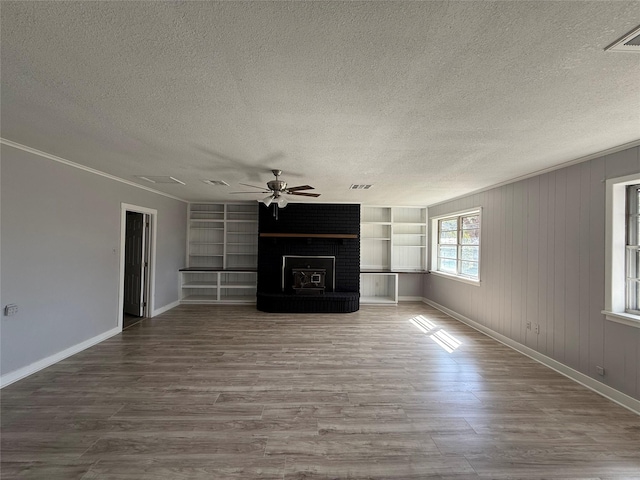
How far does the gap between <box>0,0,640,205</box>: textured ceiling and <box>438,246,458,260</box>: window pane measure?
313 centimetres

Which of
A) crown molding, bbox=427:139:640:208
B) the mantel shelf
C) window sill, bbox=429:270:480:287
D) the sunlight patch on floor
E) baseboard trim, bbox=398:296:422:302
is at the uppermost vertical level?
crown molding, bbox=427:139:640:208

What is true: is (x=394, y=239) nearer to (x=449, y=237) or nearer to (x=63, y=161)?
(x=449, y=237)

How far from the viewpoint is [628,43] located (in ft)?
4.10

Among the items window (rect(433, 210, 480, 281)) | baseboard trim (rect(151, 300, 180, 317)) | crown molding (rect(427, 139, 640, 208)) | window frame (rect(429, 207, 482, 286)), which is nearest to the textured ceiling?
crown molding (rect(427, 139, 640, 208))

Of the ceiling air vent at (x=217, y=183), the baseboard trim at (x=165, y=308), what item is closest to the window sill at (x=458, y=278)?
the ceiling air vent at (x=217, y=183)

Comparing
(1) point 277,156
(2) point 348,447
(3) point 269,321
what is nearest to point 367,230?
(3) point 269,321

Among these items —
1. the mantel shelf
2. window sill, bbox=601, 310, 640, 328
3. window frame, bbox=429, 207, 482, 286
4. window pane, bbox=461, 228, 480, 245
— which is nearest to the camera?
window sill, bbox=601, 310, 640, 328

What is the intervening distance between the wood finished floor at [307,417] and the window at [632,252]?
1042mm

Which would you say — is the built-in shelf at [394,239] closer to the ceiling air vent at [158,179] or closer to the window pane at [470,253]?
the window pane at [470,253]

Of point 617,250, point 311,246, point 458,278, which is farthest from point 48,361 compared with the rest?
point 458,278

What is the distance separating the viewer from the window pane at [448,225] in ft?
19.4

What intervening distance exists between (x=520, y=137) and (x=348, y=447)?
3008 millimetres

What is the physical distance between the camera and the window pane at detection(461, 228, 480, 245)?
5.02 m

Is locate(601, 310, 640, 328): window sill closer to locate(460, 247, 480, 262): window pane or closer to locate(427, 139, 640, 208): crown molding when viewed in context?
locate(427, 139, 640, 208): crown molding
